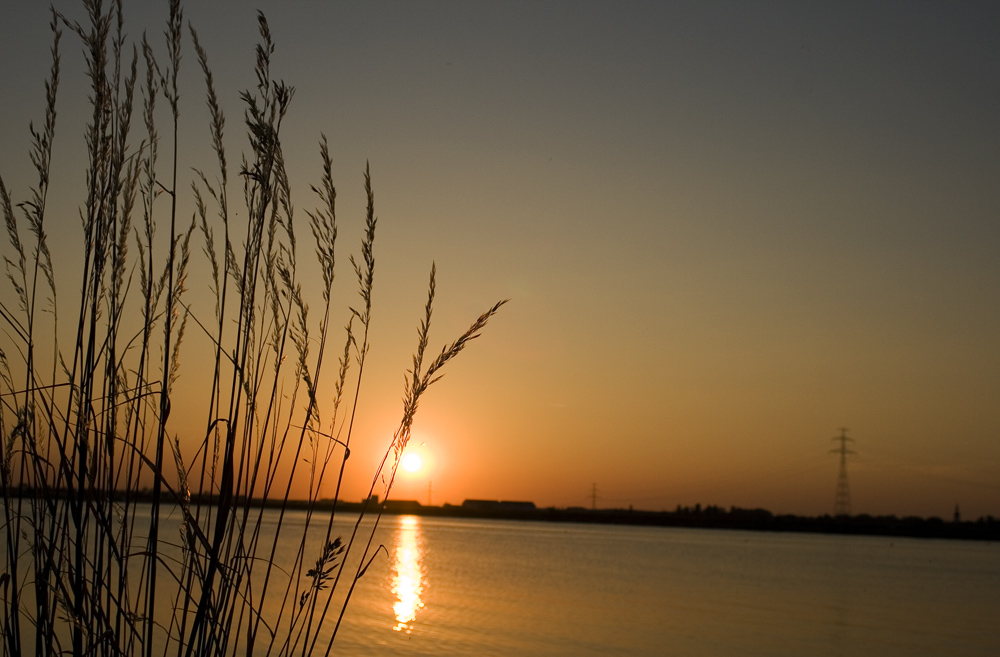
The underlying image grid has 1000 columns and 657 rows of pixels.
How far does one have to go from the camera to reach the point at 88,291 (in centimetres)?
219

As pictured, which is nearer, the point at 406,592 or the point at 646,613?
the point at 646,613

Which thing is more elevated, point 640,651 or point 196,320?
point 196,320

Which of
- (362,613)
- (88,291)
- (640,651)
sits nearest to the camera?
(88,291)

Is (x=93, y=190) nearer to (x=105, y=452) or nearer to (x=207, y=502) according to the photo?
(x=105, y=452)

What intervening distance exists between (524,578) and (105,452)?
78.8 ft

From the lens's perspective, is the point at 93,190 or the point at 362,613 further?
the point at 362,613

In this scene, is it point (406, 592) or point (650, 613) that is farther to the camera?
point (406, 592)

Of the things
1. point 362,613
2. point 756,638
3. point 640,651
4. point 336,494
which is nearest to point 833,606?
point 756,638

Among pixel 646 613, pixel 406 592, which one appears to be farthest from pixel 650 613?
pixel 406 592

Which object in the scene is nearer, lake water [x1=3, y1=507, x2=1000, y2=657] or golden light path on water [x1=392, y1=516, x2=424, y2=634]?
lake water [x1=3, y1=507, x2=1000, y2=657]

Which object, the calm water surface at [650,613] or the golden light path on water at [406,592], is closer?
the calm water surface at [650,613]

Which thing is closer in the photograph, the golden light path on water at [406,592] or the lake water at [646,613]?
the lake water at [646,613]

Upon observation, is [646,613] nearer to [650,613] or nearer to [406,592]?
[650,613]

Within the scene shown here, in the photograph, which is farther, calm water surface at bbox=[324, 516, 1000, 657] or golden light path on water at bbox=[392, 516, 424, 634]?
golden light path on water at bbox=[392, 516, 424, 634]
